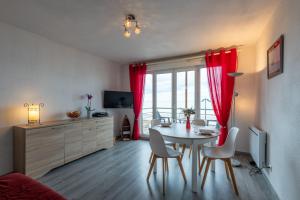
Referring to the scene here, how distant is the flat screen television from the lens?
175 inches

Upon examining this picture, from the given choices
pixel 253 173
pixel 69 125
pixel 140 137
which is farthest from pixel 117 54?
pixel 253 173

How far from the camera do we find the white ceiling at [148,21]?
78.0 inches

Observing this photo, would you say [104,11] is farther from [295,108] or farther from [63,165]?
[63,165]

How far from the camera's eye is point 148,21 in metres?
2.39

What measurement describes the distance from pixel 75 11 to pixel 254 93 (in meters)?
3.80

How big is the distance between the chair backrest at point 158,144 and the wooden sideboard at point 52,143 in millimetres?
1826

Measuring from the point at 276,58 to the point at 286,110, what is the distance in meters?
0.75

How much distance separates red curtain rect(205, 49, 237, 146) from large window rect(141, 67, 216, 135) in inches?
10.0

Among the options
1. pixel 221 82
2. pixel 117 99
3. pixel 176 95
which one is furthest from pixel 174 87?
pixel 117 99

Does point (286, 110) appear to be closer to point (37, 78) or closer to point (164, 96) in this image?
point (164, 96)

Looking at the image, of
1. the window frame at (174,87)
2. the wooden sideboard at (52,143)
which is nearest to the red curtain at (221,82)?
the window frame at (174,87)

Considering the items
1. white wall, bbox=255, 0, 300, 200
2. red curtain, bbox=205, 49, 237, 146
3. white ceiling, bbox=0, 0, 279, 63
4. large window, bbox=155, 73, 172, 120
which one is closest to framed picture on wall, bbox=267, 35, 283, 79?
white wall, bbox=255, 0, 300, 200

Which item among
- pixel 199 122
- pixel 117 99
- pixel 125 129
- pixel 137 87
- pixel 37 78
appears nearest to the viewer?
pixel 37 78

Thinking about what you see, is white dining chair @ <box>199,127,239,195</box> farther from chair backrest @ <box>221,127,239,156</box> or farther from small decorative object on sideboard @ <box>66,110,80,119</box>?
small decorative object on sideboard @ <box>66,110,80,119</box>
